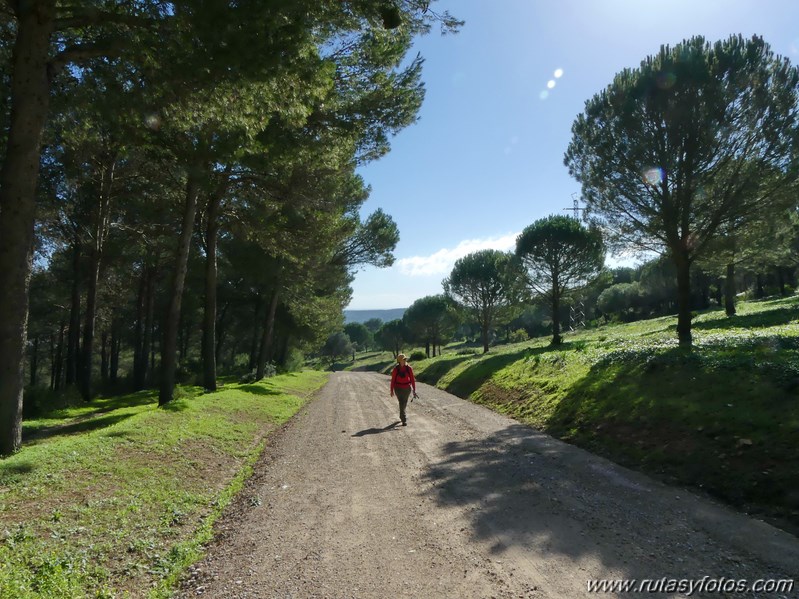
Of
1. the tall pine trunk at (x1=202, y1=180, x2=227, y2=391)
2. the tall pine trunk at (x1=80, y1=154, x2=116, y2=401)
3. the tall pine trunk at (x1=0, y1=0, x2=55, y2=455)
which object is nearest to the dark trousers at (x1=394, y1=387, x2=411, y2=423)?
the tall pine trunk at (x1=0, y1=0, x2=55, y2=455)

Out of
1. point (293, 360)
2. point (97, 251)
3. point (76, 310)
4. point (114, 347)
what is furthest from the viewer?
point (293, 360)

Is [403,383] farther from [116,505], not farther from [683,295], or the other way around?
[683,295]

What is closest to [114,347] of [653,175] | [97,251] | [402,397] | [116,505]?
[97,251]

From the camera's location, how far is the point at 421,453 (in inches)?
349

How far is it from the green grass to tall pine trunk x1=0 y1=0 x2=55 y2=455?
48.5 inches

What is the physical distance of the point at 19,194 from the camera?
754cm

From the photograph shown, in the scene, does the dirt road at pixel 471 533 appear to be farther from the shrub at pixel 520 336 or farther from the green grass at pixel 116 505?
the shrub at pixel 520 336

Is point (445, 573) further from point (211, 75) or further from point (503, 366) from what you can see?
point (503, 366)

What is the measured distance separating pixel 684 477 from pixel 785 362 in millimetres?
4582

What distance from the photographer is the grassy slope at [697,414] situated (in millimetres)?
6074

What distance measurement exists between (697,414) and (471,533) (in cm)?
577

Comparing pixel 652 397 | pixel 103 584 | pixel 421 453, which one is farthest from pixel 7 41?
pixel 652 397

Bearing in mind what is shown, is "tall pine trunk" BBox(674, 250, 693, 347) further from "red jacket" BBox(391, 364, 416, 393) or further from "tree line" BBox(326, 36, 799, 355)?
"red jacket" BBox(391, 364, 416, 393)

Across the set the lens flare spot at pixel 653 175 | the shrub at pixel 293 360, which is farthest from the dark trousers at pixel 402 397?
the shrub at pixel 293 360
